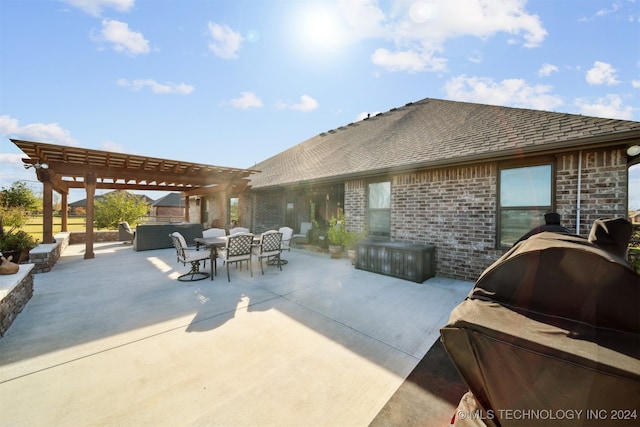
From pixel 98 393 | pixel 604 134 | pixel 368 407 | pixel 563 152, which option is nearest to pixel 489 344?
pixel 368 407

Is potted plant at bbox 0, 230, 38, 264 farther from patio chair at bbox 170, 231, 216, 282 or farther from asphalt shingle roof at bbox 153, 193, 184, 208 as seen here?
asphalt shingle roof at bbox 153, 193, 184, 208

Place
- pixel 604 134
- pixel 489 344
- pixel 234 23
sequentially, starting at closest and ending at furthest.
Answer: pixel 489 344 → pixel 604 134 → pixel 234 23

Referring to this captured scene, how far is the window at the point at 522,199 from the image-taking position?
470cm

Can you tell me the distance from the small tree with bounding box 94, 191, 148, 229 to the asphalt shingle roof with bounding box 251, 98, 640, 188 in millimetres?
9274

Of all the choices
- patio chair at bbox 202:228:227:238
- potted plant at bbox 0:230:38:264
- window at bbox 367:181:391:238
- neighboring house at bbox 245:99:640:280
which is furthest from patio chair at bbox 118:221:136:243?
window at bbox 367:181:391:238

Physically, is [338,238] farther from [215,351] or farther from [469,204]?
[215,351]

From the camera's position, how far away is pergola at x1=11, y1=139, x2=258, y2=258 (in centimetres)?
721

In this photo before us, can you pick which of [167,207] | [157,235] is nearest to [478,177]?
[157,235]

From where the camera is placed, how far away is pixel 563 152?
4430 mm

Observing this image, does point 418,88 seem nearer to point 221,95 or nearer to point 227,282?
point 221,95

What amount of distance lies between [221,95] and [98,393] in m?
8.88

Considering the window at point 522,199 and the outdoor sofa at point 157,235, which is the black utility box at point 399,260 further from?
the outdoor sofa at point 157,235

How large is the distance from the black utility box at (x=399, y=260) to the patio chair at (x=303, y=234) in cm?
432

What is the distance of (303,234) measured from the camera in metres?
11.1
